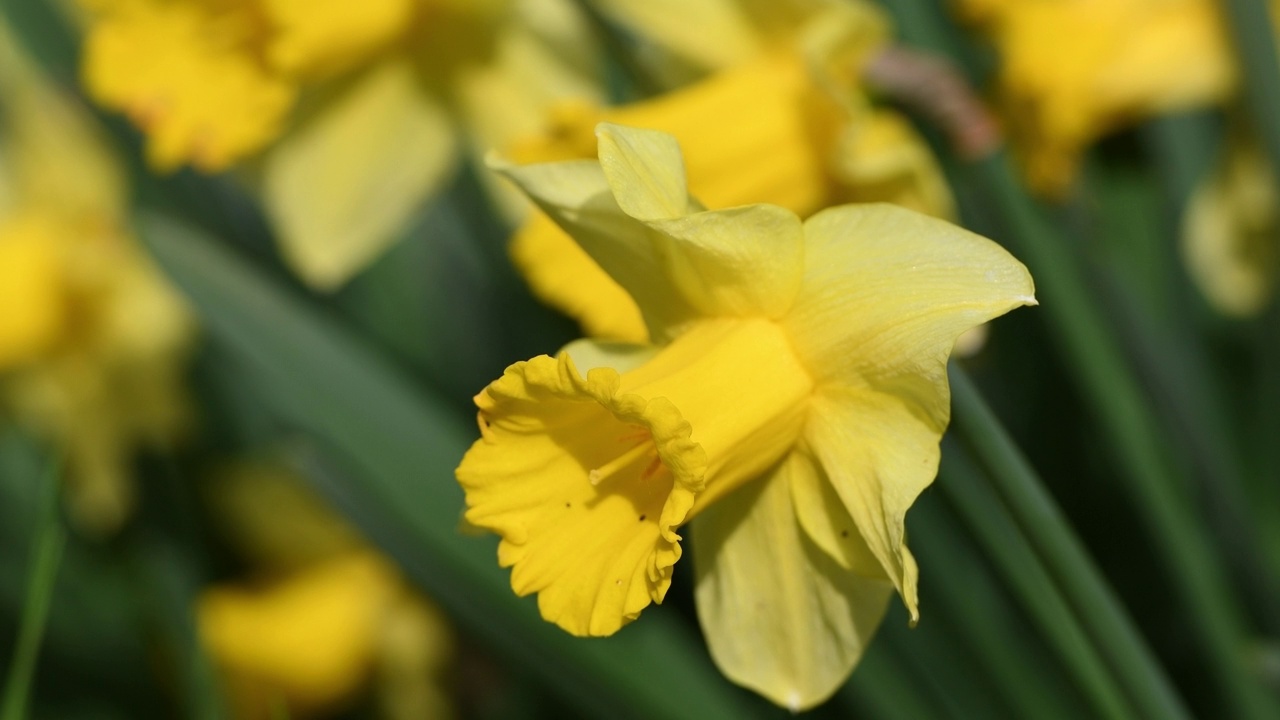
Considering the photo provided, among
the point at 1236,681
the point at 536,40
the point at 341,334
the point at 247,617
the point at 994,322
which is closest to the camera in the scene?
the point at 1236,681

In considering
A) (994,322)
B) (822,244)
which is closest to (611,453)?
(822,244)

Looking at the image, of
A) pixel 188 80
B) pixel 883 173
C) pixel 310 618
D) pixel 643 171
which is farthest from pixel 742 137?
pixel 310 618

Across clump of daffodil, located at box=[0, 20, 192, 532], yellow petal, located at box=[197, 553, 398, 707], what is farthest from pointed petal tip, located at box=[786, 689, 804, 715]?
clump of daffodil, located at box=[0, 20, 192, 532]

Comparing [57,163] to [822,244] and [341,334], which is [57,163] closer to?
[341,334]

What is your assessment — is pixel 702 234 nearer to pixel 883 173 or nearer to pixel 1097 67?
pixel 883 173

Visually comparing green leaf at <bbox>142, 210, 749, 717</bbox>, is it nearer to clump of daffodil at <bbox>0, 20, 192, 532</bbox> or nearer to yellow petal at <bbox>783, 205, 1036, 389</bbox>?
yellow petal at <bbox>783, 205, 1036, 389</bbox>

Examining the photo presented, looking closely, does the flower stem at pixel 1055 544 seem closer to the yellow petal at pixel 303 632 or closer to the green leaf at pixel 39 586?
the green leaf at pixel 39 586
